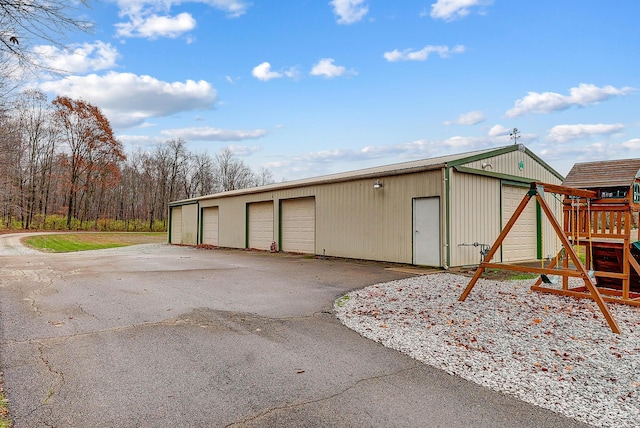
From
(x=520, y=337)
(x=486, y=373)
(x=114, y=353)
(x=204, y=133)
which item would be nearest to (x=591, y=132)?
(x=520, y=337)

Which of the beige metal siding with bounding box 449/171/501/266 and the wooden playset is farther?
the beige metal siding with bounding box 449/171/501/266

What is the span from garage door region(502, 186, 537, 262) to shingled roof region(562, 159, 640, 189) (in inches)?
194

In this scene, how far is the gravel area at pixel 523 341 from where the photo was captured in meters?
2.75

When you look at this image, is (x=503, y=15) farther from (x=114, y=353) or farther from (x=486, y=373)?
(x=114, y=353)

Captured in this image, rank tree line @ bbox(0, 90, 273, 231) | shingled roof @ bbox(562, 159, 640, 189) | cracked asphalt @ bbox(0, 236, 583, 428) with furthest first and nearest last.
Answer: tree line @ bbox(0, 90, 273, 231) < shingled roof @ bbox(562, 159, 640, 189) < cracked asphalt @ bbox(0, 236, 583, 428)

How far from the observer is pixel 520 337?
13.3 feet

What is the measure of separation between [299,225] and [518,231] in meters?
7.54

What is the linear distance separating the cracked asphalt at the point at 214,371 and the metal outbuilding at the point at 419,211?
4878 millimetres

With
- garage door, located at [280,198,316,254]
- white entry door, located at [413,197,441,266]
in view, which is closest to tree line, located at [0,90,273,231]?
garage door, located at [280,198,316,254]

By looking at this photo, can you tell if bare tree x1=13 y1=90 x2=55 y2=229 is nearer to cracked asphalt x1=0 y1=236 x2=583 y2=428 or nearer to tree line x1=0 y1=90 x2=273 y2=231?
tree line x1=0 y1=90 x2=273 y2=231

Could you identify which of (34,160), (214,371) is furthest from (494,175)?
(34,160)

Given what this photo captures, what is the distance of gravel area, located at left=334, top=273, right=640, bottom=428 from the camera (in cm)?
275

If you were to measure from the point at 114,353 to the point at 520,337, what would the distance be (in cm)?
423

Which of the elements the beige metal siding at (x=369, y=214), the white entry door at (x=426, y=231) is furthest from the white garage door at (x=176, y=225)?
the white entry door at (x=426, y=231)
